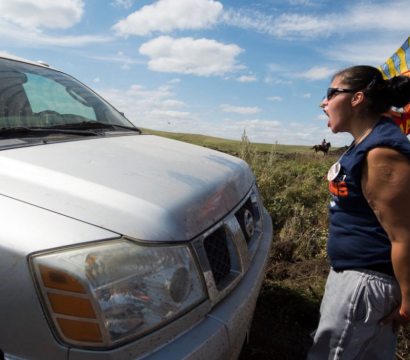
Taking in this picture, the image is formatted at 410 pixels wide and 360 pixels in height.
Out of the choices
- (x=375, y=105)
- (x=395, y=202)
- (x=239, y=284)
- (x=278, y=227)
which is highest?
(x=375, y=105)

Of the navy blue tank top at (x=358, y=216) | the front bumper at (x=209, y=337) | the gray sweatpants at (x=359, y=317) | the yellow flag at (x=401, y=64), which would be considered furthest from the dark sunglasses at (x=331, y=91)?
the yellow flag at (x=401, y=64)

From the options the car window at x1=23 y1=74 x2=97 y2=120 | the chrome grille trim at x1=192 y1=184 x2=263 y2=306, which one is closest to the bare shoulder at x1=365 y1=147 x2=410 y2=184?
the chrome grille trim at x1=192 y1=184 x2=263 y2=306

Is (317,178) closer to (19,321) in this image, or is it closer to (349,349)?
(349,349)

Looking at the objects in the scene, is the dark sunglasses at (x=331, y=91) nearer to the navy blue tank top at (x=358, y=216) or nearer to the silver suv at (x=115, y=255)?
the navy blue tank top at (x=358, y=216)

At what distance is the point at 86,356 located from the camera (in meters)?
1.15

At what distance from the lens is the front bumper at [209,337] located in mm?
1199

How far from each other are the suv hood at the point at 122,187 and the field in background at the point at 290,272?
136 centimetres

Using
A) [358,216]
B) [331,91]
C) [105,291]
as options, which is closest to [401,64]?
[331,91]

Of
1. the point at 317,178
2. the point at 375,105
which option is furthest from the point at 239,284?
the point at 317,178

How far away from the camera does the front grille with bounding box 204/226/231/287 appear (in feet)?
5.31

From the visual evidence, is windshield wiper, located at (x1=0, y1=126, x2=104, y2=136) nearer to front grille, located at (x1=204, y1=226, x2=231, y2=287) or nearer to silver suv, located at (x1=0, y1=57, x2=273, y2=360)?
silver suv, located at (x1=0, y1=57, x2=273, y2=360)

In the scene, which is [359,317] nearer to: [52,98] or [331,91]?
[331,91]

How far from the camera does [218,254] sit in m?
1.69

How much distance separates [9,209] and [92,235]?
341 millimetres
